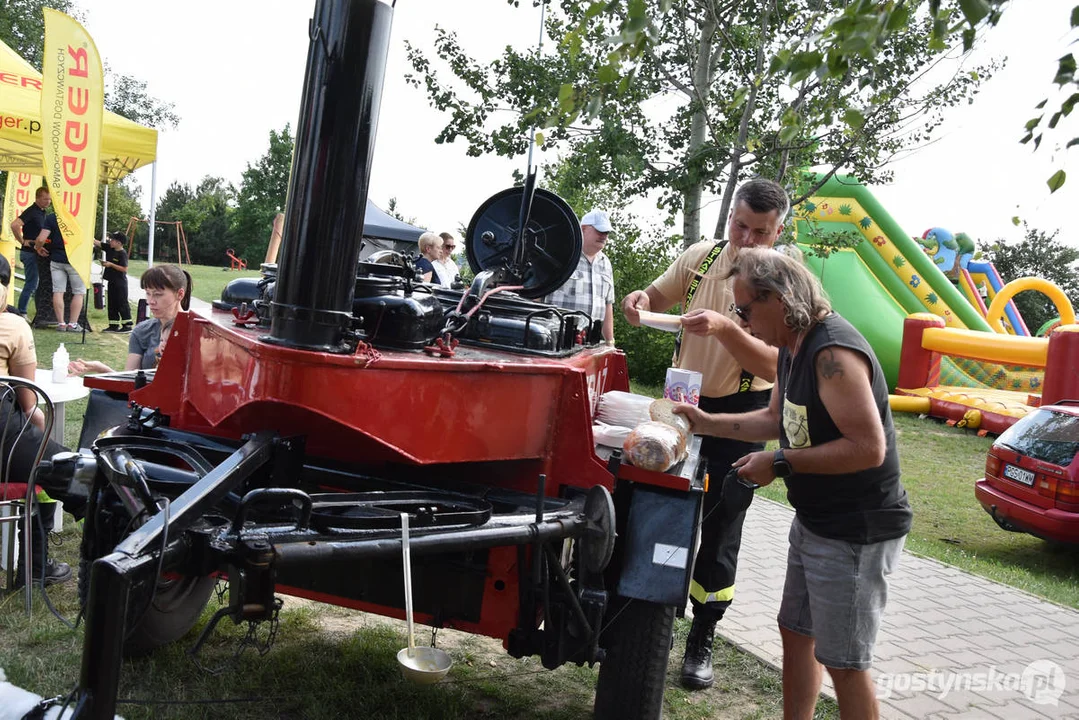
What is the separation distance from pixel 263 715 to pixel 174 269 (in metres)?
2.69

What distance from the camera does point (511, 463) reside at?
3051 mm

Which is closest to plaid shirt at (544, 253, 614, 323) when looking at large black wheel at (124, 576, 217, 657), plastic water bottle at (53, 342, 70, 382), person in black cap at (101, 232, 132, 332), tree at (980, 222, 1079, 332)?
plastic water bottle at (53, 342, 70, 382)

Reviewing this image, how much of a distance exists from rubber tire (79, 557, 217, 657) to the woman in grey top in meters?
1.60

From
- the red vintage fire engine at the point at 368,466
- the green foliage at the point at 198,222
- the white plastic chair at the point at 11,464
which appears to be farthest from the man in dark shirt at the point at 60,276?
the green foliage at the point at 198,222

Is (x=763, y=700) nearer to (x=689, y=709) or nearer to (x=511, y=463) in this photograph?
(x=689, y=709)

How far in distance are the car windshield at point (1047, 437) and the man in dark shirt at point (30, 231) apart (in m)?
12.6

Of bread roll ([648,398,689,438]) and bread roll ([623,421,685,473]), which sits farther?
bread roll ([648,398,689,438])

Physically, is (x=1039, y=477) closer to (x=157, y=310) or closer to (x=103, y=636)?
(x=157, y=310)

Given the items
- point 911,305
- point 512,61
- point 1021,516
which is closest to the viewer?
point 1021,516

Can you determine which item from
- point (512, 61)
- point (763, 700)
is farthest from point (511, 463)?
point (512, 61)

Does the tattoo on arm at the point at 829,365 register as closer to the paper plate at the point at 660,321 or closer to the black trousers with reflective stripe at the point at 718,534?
the paper plate at the point at 660,321

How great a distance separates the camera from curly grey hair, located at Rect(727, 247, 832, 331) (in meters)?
2.74

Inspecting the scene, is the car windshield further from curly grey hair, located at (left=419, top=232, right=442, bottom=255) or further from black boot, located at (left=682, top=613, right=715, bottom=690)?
curly grey hair, located at (left=419, top=232, right=442, bottom=255)

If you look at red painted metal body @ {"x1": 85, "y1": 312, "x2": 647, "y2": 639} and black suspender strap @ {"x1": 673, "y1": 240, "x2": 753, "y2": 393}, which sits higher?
black suspender strap @ {"x1": 673, "y1": 240, "x2": 753, "y2": 393}
